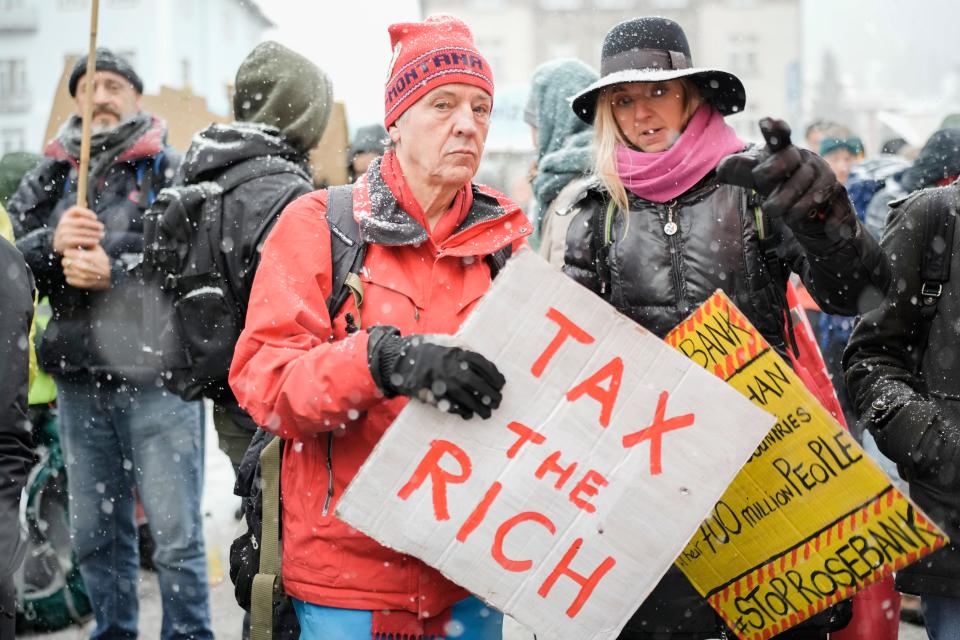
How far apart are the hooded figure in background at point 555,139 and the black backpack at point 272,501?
1540 mm

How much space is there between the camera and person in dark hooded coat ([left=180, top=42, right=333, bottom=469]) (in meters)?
3.82

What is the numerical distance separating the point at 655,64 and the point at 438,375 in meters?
1.30

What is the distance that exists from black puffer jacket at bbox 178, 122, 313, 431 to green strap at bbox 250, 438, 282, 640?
1253 mm

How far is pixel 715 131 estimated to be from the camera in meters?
2.98

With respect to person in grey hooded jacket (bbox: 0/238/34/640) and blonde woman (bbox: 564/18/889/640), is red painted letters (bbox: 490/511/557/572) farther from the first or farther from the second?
person in grey hooded jacket (bbox: 0/238/34/640)

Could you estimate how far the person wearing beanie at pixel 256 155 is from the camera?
150 inches

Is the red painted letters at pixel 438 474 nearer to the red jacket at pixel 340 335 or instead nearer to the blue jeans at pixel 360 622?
the red jacket at pixel 340 335

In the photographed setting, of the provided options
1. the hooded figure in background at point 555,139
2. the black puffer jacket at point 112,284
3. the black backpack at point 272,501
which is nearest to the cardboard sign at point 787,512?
the black backpack at point 272,501

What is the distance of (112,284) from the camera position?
461cm

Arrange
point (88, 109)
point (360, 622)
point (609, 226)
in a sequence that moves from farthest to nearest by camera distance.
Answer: point (88, 109) < point (609, 226) < point (360, 622)

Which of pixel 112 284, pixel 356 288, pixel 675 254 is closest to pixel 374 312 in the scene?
pixel 356 288

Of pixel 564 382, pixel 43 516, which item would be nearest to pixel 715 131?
pixel 564 382

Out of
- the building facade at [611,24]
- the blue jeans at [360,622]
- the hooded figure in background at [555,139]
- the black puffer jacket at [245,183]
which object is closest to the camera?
the blue jeans at [360,622]

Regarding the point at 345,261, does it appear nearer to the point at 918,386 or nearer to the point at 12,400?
the point at 12,400
